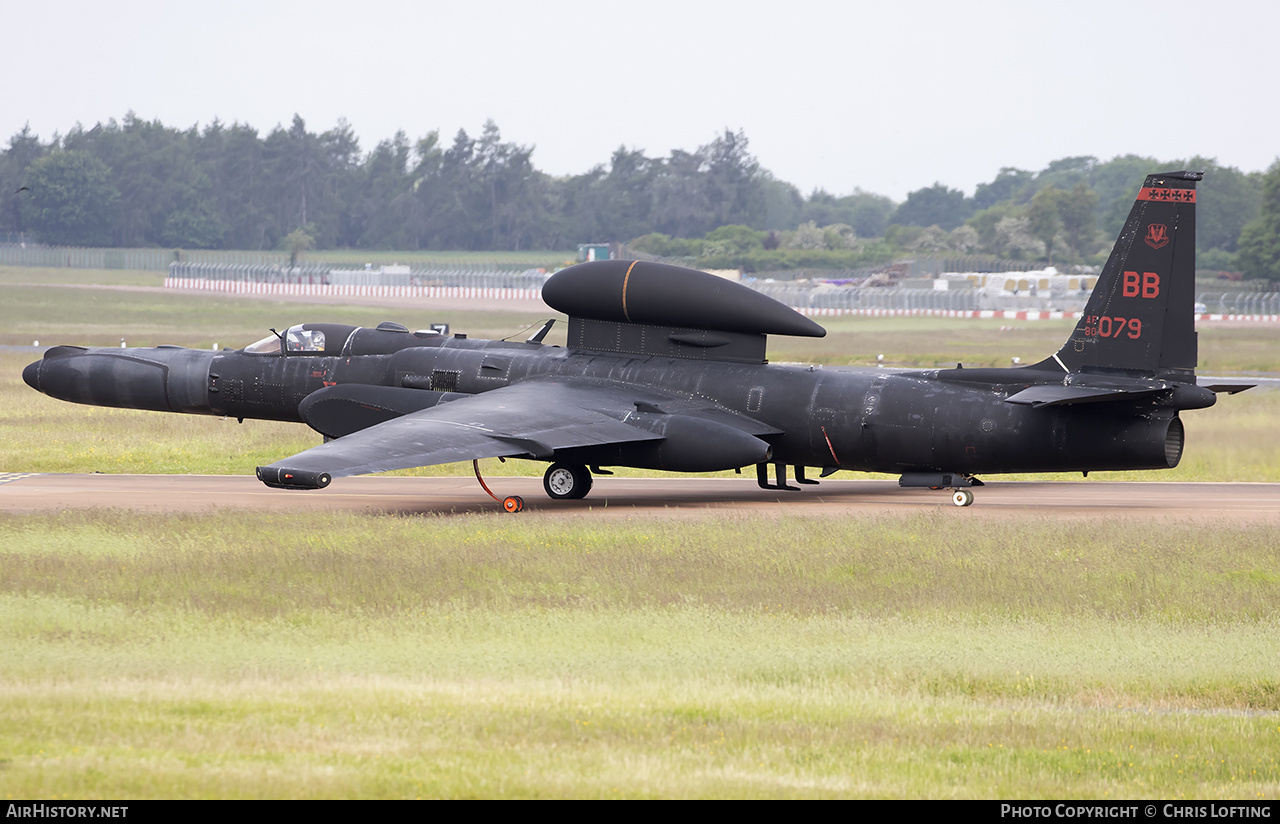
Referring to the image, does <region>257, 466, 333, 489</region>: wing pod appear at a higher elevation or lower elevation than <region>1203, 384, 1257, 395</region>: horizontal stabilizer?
lower

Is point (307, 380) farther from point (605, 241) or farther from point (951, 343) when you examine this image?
point (605, 241)

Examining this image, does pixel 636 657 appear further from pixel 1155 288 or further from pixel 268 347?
pixel 268 347

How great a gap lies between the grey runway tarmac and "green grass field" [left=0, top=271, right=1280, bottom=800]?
5.42ft

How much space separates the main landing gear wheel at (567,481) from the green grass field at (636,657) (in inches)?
81.6

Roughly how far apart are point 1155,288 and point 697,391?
7809 mm

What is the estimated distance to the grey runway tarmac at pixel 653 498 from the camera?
2395cm

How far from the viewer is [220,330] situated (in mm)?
84812

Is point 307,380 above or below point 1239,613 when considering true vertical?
above

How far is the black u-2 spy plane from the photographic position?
22609mm

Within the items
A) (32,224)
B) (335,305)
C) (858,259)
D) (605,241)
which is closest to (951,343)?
(335,305)

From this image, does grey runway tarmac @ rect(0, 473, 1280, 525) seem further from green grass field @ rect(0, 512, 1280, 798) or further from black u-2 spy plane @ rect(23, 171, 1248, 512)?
green grass field @ rect(0, 512, 1280, 798)

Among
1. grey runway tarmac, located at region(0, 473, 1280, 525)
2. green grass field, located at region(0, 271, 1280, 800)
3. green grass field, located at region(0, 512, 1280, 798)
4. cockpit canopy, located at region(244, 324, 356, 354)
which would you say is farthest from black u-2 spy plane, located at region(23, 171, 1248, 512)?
green grass field, located at region(0, 512, 1280, 798)

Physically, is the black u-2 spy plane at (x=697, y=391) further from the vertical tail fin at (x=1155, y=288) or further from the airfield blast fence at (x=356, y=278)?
the airfield blast fence at (x=356, y=278)
